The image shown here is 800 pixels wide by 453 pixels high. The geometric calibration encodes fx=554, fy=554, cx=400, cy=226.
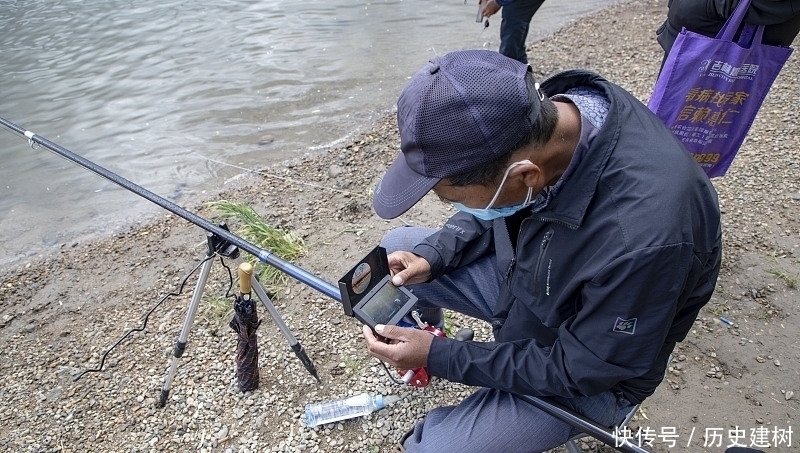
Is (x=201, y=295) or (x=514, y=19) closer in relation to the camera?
(x=201, y=295)

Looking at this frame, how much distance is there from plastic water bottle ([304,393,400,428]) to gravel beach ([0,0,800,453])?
5 cm

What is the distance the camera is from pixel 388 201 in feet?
5.85

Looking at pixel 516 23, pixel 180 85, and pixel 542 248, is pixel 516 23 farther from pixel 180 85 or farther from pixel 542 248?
pixel 180 85

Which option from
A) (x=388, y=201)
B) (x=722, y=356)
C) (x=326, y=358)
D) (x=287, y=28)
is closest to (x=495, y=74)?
(x=388, y=201)

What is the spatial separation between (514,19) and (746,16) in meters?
2.94

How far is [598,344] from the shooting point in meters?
1.64

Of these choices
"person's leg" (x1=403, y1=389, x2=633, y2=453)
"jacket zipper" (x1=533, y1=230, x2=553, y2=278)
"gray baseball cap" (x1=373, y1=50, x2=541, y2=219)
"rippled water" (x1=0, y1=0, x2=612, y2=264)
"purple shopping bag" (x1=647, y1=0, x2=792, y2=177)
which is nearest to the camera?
"gray baseball cap" (x1=373, y1=50, x2=541, y2=219)

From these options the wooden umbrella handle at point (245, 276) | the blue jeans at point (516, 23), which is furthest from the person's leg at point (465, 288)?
the blue jeans at point (516, 23)

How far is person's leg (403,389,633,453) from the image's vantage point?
189cm

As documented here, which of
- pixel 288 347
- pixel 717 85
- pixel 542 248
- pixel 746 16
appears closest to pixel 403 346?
pixel 542 248

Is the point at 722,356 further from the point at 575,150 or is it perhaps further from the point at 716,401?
the point at 575,150

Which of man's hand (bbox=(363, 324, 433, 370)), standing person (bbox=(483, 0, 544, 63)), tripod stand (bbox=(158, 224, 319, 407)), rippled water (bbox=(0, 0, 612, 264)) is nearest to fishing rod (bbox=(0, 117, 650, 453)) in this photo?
tripod stand (bbox=(158, 224, 319, 407))

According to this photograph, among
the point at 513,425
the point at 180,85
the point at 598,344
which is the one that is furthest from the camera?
the point at 180,85

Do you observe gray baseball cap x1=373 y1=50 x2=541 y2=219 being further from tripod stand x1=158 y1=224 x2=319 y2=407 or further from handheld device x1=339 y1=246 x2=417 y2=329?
tripod stand x1=158 y1=224 x2=319 y2=407
